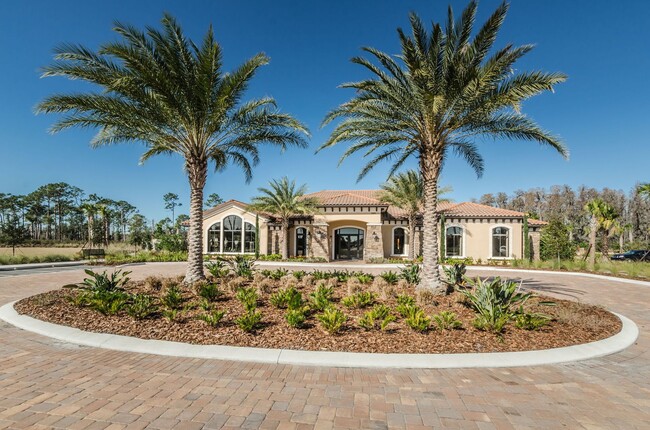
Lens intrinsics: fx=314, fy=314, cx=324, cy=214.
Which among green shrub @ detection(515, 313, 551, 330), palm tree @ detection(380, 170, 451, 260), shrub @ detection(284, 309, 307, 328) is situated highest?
palm tree @ detection(380, 170, 451, 260)

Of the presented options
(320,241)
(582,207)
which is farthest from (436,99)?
(582,207)

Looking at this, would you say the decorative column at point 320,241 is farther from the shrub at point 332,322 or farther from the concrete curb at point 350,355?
the concrete curb at point 350,355

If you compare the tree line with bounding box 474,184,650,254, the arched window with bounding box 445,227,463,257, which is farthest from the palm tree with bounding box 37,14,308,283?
the tree line with bounding box 474,184,650,254

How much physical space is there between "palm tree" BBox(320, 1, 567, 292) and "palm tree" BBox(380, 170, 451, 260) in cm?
1162

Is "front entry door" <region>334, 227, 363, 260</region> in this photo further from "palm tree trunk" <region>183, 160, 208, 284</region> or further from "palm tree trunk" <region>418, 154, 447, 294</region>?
"palm tree trunk" <region>183, 160, 208, 284</region>

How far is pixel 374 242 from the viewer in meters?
23.8

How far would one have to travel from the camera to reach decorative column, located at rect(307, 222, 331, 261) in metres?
24.6

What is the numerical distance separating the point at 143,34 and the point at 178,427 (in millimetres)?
9926

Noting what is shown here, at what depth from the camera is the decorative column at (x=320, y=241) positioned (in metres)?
24.6

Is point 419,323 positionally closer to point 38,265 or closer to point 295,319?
point 295,319

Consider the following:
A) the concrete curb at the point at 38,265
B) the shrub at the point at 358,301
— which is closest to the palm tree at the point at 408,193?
the shrub at the point at 358,301

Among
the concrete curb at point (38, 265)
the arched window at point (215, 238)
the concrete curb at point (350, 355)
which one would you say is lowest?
the concrete curb at point (38, 265)

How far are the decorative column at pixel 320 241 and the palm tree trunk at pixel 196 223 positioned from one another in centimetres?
1466

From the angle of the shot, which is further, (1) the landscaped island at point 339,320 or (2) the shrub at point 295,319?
(2) the shrub at point 295,319
